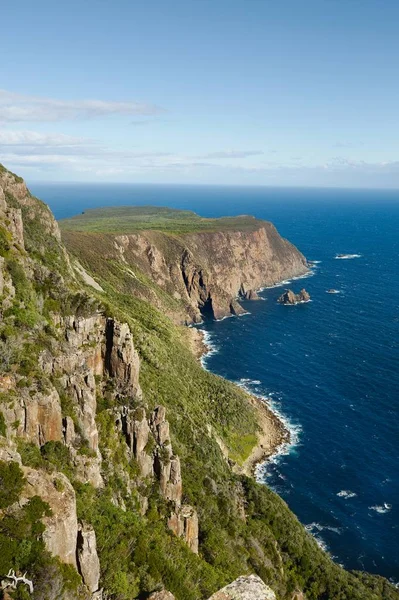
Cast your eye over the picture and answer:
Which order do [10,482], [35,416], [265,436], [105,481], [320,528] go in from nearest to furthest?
[10,482], [35,416], [105,481], [320,528], [265,436]

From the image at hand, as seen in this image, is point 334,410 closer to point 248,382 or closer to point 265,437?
point 265,437

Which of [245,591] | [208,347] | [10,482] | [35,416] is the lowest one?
[208,347]

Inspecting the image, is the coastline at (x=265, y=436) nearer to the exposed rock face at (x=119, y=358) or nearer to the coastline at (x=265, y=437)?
the coastline at (x=265, y=437)

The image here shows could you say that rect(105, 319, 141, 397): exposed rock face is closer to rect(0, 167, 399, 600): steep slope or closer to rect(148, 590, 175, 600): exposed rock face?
rect(0, 167, 399, 600): steep slope

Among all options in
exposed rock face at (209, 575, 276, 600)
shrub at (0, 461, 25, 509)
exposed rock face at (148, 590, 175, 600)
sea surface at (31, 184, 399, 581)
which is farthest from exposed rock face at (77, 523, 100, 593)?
sea surface at (31, 184, 399, 581)

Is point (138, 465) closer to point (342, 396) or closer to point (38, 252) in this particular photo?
point (38, 252)

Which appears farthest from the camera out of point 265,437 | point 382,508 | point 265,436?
point 265,436

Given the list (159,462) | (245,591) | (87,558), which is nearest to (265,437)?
(159,462)

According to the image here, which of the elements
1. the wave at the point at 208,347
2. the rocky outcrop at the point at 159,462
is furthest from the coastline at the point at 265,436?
the rocky outcrop at the point at 159,462
